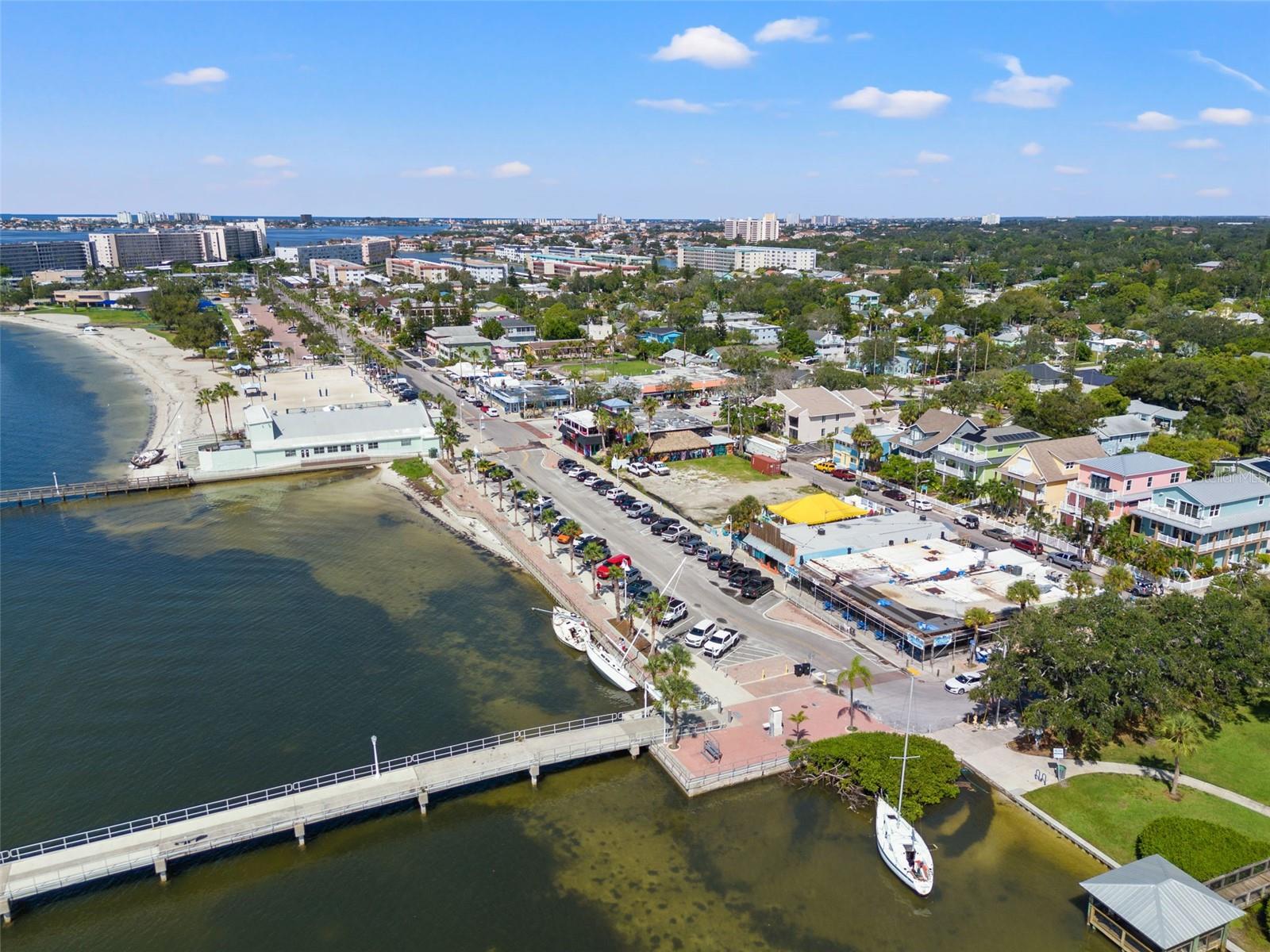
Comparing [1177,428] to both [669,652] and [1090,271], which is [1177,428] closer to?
[669,652]

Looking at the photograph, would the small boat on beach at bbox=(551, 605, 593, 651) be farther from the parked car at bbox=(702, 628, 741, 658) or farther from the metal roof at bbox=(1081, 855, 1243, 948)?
the metal roof at bbox=(1081, 855, 1243, 948)

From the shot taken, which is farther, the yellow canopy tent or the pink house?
the pink house

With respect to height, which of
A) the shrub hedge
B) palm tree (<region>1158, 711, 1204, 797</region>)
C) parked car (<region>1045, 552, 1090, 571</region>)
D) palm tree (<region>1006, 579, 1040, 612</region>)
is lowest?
the shrub hedge

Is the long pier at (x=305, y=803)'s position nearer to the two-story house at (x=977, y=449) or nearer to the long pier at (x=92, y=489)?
the two-story house at (x=977, y=449)

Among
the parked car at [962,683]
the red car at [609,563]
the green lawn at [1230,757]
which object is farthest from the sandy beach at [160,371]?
the green lawn at [1230,757]

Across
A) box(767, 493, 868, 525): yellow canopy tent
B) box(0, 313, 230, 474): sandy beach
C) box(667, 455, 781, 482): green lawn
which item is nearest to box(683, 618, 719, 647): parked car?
box(767, 493, 868, 525): yellow canopy tent
